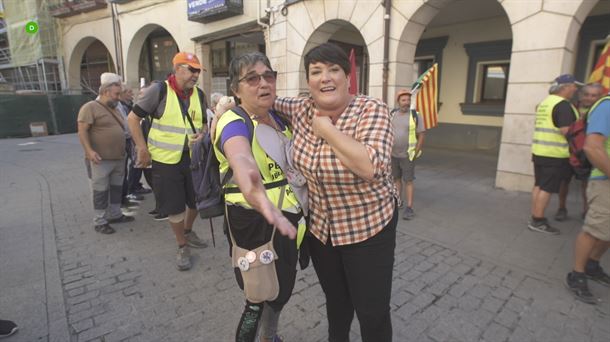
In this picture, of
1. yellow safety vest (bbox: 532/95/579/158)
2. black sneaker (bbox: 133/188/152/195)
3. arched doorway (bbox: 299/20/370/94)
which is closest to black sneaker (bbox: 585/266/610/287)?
yellow safety vest (bbox: 532/95/579/158)

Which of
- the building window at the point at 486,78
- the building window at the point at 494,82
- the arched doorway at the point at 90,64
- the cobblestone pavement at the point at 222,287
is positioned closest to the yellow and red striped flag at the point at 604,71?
the cobblestone pavement at the point at 222,287

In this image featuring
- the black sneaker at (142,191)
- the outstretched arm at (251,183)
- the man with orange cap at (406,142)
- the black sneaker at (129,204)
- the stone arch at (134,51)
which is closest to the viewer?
the outstretched arm at (251,183)

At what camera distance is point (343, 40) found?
1105cm

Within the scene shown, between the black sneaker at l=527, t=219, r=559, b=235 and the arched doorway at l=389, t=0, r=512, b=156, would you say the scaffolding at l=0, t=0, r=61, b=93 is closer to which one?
the arched doorway at l=389, t=0, r=512, b=156

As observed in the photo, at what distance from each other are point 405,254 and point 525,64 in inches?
161

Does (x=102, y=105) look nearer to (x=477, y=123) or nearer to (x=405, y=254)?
(x=405, y=254)

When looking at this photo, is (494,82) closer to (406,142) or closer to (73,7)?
(406,142)

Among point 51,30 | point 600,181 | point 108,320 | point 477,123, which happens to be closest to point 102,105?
point 108,320

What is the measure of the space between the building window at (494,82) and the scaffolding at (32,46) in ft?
62.4

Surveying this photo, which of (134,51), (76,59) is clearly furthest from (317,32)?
(76,59)

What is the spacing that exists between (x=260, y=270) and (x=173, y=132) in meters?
2.04

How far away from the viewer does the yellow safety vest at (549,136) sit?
13.2ft

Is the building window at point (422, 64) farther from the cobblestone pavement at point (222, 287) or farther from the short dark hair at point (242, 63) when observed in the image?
the short dark hair at point (242, 63)

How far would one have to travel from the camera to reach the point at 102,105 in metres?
4.35
